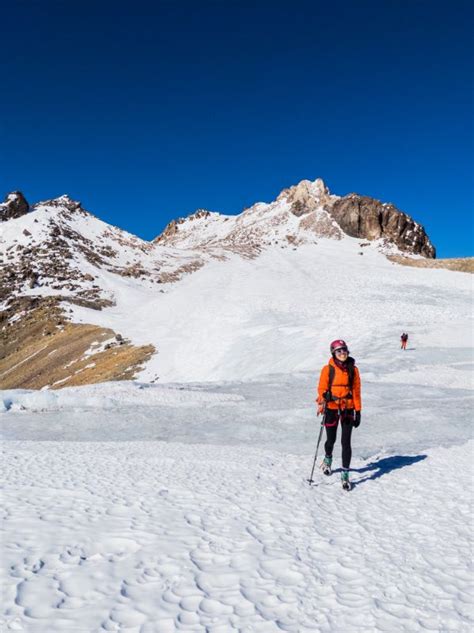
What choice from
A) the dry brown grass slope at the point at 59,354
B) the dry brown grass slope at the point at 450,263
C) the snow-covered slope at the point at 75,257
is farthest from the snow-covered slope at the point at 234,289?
the dry brown grass slope at the point at 450,263

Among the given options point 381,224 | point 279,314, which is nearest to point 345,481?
point 279,314

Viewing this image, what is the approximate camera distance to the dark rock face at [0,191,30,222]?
11084cm

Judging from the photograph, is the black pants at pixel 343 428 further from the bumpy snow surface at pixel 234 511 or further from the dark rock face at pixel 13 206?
the dark rock face at pixel 13 206

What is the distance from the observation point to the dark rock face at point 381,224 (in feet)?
437

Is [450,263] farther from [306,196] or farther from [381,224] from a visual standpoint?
[306,196]

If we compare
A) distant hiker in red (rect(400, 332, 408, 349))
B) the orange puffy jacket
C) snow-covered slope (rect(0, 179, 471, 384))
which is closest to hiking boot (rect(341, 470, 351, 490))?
the orange puffy jacket

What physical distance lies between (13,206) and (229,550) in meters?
125

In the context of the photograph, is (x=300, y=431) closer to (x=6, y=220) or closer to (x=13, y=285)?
(x=13, y=285)

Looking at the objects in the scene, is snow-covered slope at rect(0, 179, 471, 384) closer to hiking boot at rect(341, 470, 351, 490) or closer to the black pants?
the black pants

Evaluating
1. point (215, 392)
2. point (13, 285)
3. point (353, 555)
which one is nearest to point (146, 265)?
point (13, 285)

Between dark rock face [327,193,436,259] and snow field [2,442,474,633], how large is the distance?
131 m

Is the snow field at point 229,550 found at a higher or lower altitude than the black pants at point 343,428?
lower

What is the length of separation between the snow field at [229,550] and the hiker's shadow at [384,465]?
6.0 inches

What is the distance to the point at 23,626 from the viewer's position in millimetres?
4023
